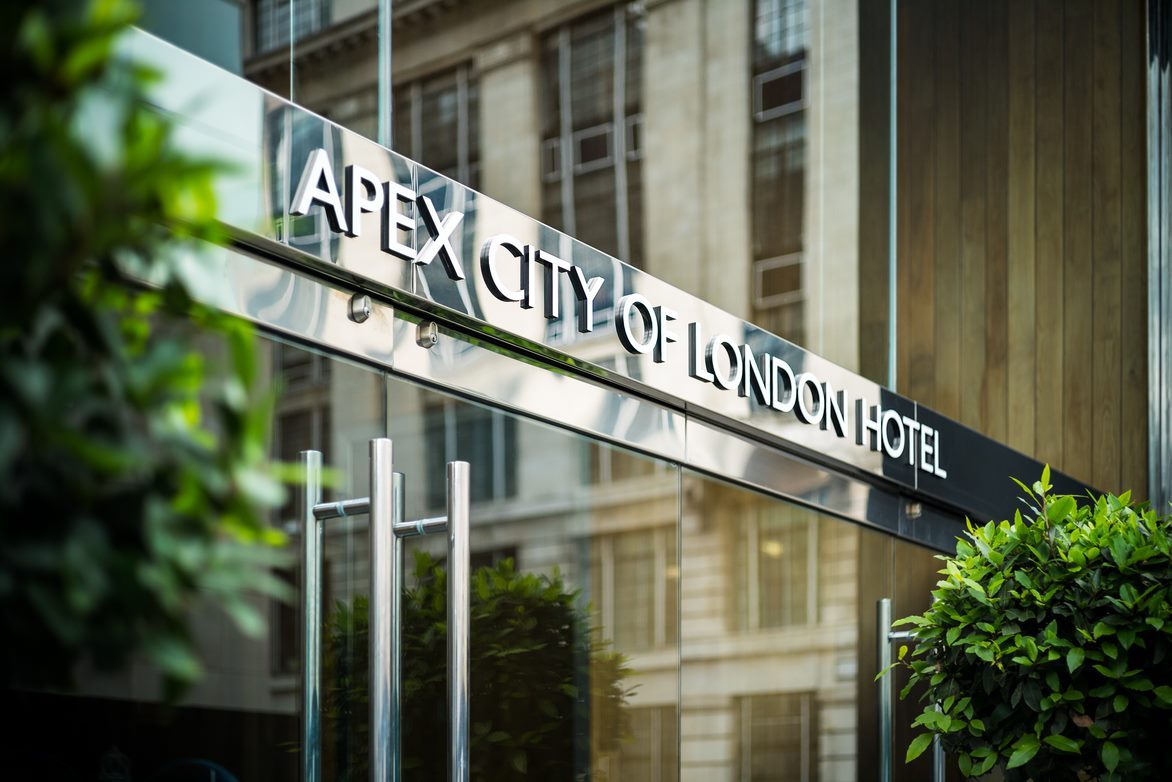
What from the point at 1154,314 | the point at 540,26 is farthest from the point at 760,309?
the point at 1154,314

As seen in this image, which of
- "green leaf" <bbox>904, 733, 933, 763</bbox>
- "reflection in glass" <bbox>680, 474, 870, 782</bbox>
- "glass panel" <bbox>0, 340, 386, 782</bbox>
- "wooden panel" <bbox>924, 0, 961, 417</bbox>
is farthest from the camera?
"wooden panel" <bbox>924, 0, 961, 417</bbox>

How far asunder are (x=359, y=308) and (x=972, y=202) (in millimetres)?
5155

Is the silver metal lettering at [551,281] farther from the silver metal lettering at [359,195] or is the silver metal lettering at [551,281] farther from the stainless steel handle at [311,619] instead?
the stainless steel handle at [311,619]

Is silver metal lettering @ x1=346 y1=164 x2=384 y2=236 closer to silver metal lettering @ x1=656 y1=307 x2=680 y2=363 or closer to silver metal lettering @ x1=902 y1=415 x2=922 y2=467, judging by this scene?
silver metal lettering @ x1=656 y1=307 x2=680 y2=363

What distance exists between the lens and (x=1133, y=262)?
7648mm

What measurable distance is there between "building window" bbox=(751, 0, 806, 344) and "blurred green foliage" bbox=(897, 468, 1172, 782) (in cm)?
155

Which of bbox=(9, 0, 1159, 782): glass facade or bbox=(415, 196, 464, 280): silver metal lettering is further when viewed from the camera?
bbox=(415, 196, 464, 280): silver metal lettering

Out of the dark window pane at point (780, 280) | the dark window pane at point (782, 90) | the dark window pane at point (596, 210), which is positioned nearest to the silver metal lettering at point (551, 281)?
the dark window pane at point (596, 210)

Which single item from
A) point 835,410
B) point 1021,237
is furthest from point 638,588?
point 1021,237

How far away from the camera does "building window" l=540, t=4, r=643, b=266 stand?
4039mm

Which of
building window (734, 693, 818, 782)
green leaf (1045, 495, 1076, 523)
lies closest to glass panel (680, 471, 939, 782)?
building window (734, 693, 818, 782)

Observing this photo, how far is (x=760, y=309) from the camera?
5090mm

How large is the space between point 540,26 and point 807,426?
5.38ft

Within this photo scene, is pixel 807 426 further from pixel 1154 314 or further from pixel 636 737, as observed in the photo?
pixel 1154 314
